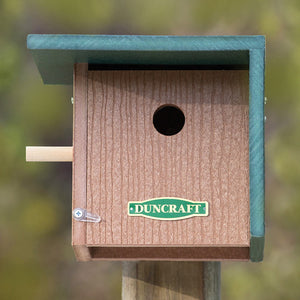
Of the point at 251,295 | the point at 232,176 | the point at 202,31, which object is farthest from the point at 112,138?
the point at 251,295

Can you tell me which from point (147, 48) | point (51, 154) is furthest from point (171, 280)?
point (147, 48)

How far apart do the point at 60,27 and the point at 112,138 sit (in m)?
2.97

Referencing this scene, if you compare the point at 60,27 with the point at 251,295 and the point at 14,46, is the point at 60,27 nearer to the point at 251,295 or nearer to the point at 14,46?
the point at 14,46

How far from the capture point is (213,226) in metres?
2.31

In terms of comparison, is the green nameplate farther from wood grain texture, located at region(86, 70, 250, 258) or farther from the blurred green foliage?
the blurred green foliage

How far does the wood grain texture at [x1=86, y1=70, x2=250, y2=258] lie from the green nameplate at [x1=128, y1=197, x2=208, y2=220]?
15mm

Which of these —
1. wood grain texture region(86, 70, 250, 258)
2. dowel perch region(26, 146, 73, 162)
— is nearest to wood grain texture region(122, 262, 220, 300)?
wood grain texture region(86, 70, 250, 258)

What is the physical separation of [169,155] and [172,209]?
16 centimetres

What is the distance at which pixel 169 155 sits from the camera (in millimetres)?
2338

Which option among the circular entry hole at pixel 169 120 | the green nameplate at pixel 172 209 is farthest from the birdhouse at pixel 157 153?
the circular entry hole at pixel 169 120

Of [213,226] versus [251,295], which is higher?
[213,226]

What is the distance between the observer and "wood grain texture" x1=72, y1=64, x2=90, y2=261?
2324 mm

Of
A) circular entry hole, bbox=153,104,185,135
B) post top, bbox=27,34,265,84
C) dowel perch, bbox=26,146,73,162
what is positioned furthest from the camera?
circular entry hole, bbox=153,104,185,135

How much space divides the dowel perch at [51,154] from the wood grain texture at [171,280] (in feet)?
1.30
